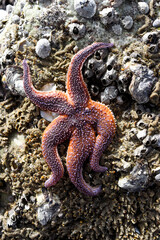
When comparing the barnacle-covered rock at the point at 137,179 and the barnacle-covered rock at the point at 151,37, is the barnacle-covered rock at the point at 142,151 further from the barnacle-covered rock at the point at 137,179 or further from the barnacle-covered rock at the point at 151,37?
the barnacle-covered rock at the point at 151,37

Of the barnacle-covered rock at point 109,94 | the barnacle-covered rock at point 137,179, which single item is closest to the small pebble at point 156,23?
the barnacle-covered rock at point 109,94

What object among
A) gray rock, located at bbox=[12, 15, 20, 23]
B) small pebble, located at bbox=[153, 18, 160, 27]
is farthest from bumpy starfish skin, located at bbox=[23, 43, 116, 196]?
gray rock, located at bbox=[12, 15, 20, 23]

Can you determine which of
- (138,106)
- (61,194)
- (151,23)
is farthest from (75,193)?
(151,23)

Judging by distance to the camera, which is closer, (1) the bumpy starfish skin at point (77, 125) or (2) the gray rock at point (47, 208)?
(1) the bumpy starfish skin at point (77, 125)

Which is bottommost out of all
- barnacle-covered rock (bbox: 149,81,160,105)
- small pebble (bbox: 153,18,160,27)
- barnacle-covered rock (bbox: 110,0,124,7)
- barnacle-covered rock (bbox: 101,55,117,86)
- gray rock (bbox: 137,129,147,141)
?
gray rock (bbox: 137,129,147,141)

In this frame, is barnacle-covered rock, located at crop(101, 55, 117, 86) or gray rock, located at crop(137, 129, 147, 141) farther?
barnacle-covered rock, located at crop(101, 55, 117, 86)

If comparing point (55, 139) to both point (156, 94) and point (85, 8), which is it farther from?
point (85, 8)

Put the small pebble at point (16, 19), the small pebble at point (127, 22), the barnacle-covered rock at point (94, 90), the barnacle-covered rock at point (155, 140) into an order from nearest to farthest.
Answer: the barnacle-covered rock at point (155, 140) < the barnacle-covered rock at point (94, 90) < the small pebble at point (127, 22) < the small pebble at point (16, 19)

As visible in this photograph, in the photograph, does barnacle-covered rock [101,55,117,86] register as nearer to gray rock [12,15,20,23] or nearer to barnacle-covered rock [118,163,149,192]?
barnacle-covered rock [118,163,149,192]

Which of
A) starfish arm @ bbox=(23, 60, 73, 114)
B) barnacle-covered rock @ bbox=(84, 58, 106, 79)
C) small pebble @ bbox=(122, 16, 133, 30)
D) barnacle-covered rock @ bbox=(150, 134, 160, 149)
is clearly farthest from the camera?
small pebble @ bbox=(122, 16, 133, 30)
